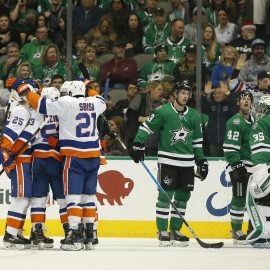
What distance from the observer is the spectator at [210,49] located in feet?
43.8

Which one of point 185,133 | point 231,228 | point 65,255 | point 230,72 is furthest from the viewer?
point 230,72

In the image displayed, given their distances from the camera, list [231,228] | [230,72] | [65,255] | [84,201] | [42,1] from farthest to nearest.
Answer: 1. [42,1]
2. [230,72]
3. [231,228]
4. [84,201]
5. [65,255]

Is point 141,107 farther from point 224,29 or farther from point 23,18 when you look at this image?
point 23,18

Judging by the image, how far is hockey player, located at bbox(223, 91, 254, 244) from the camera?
11766 millimetres

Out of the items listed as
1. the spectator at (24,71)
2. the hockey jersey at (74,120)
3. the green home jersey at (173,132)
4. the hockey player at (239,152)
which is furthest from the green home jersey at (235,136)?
the spectator at (24,71)

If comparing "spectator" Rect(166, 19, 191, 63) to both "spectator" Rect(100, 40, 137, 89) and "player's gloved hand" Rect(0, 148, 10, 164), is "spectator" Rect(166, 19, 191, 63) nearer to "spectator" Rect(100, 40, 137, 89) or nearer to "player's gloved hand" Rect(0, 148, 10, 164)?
"spectator" Rect(100, 40, 137, 89)

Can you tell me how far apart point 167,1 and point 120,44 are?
755 mm

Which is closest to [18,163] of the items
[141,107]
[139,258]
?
[139,258]

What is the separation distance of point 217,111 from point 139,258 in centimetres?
358

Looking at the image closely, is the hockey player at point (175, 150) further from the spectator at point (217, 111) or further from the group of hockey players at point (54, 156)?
the spectator at point (217, 111)

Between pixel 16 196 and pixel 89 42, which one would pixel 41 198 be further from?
pixel 89 42

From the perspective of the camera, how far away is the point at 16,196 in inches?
424

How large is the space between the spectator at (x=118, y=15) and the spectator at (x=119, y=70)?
322 mm

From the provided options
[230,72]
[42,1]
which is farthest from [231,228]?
[42,1]
